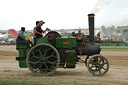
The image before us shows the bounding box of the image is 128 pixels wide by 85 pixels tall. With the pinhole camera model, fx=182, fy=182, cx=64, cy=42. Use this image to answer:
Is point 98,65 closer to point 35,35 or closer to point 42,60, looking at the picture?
point 42,60

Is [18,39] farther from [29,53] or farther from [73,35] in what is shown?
[73,35]

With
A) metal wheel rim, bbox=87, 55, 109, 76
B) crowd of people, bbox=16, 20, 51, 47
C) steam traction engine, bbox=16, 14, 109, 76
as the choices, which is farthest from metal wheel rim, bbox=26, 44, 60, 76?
metal wheel rim, bbox=87, 55, 109, 76

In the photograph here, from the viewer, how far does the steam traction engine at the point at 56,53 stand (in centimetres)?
661

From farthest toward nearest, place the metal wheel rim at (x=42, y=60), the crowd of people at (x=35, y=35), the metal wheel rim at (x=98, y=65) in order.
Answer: the crowd of people at (x=35, y=35) → the metal wheel rim at (x=98, y=65) → the metal wheel rim at (x=42, y=60)

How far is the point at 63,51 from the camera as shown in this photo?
686cm

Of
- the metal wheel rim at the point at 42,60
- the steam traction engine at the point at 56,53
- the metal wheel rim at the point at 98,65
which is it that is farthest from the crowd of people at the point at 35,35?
the metal wheel rim at the point at 98,65

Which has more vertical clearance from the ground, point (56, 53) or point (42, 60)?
point (56, 53)

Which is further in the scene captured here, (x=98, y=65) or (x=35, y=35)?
(x=35, y=35)

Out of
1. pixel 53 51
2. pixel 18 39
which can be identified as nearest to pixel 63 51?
pixel 53 51

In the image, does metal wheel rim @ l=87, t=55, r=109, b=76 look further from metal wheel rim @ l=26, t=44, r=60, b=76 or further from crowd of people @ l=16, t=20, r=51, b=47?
crowd of people @ l=16, t=20, r=51, b=47

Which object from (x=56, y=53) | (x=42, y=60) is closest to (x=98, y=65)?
(x=56, y=53)

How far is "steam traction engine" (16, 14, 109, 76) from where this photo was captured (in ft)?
21.7

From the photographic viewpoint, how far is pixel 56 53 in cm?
646

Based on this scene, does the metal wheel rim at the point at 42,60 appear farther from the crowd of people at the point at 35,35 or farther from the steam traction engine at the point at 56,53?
the crowd of people at the point at 35,35
